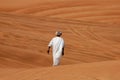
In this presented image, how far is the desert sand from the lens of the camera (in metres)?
7.72

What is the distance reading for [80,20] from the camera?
1938 cm

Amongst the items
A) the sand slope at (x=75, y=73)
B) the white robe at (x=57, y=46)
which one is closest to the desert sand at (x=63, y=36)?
the sand slope at (x=75, y=73)

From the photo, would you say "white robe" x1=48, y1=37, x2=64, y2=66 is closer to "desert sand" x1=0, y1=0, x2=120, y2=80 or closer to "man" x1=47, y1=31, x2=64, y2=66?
"man" x1=47, y1=31, x2=64, y2=66

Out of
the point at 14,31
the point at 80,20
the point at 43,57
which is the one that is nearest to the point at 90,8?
the point at 80,20

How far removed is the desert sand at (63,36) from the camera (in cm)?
772

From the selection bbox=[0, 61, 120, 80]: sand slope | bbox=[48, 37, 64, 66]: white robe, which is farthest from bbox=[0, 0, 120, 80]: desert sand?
bbox=[48, 37, 64, 66]: white robe

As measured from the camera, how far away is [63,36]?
16672 millimetres

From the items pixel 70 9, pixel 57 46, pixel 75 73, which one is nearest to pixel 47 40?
pixel 70 9

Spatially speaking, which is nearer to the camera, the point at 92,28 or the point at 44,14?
the point at 92,28

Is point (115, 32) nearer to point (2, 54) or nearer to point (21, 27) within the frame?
point (21, 27)

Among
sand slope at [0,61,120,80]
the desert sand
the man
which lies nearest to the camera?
sand slope at [0,61,120,80]

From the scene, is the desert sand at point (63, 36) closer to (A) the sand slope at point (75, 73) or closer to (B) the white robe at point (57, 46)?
(A) the sand slope at point (75, 73)

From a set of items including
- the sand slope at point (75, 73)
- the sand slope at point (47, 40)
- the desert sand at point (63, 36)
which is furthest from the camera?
the sand slope at point (47, 40)

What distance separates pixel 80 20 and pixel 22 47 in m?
5.25
